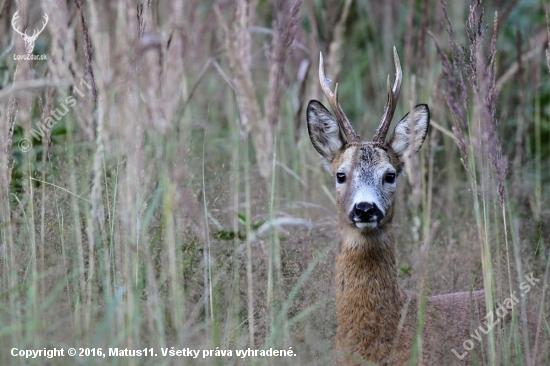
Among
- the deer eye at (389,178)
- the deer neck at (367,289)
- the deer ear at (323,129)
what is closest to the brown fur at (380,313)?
the deer neck at (367,289)

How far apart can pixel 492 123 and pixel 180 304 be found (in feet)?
5.18

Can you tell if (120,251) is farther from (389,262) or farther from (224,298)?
(389,262)

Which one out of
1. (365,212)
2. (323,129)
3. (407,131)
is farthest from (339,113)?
(365,212)

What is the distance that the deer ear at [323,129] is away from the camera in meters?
4.69

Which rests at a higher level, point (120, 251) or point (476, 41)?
point (476, 41)

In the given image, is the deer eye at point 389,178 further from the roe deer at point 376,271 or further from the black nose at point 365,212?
the black nose at point 365,212

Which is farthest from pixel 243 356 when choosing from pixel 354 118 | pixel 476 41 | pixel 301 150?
pixel 354 118

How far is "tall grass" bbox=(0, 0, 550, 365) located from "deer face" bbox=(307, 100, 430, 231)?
229 mm

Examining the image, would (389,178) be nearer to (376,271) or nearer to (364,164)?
(364,164)

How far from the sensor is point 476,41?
3.61 m

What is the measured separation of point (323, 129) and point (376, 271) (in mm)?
977

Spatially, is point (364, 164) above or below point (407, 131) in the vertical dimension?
below

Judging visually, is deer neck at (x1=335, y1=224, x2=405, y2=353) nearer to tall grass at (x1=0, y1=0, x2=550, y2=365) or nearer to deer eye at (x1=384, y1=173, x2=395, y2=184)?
tall grass at (x1=0, y1=0, x2=550, y2=365)

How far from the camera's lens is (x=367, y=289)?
4.14 meters
